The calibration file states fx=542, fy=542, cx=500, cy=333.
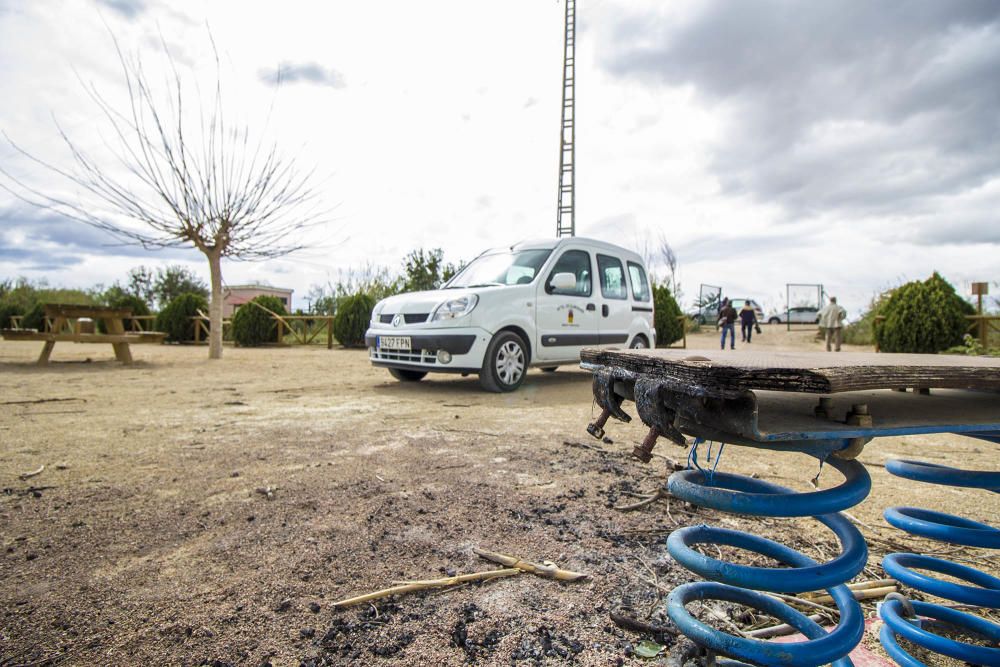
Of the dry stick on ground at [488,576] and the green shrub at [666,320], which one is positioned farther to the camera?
the green shrub at [666,320]

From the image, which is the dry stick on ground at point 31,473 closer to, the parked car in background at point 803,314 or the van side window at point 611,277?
the van side window at point 611,277

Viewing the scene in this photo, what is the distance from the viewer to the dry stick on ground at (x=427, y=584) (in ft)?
5.10

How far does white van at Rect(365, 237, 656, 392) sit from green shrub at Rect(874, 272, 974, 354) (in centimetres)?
863

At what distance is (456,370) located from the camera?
18.9 ft

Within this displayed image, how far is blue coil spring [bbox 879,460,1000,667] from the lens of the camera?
1313 millimetres

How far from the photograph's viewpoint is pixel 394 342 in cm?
610

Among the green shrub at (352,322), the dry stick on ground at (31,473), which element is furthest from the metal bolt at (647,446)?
the green shrub at (352,322)

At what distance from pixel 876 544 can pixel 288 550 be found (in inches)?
85.0

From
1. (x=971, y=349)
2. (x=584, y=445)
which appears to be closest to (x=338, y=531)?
(x=584, y=445)

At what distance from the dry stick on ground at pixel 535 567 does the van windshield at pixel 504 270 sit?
455cm

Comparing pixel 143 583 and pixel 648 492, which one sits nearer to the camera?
pixel 143 583

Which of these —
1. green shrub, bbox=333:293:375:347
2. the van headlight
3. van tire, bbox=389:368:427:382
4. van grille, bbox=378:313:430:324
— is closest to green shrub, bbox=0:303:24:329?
green shrub, bbox=333:293:375:347

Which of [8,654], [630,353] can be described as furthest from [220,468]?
[630,353]

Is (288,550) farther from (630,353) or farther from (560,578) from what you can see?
(630,353)
